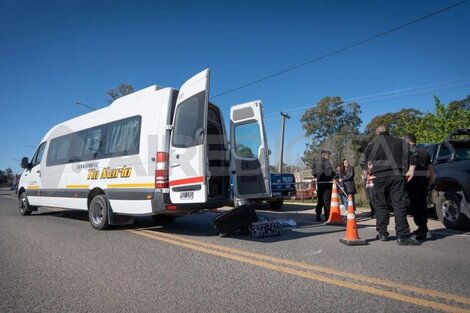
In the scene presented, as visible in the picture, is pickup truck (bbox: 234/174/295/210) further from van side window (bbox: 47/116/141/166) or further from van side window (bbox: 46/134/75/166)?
van side window (bbox: 46/134/75/166)

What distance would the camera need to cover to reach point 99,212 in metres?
6.86

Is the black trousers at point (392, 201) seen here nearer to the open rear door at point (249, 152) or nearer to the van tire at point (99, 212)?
the open rear door at point (249, 152)

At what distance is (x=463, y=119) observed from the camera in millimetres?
27344

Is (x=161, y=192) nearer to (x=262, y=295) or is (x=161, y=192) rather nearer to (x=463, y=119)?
(x=262, y=295)

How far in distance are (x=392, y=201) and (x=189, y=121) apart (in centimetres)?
367

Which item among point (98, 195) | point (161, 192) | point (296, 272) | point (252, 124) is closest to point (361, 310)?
point (296, 272)

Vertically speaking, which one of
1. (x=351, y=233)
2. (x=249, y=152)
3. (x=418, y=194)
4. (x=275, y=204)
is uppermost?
(x=249, y=152)

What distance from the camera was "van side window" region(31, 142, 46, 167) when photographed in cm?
952

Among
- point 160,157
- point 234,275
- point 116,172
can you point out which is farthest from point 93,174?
point 234,275

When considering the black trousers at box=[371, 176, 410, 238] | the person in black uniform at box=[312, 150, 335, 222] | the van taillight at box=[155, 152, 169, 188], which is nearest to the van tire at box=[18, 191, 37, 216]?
the van taillight at box=[155, 152, 169, 188]

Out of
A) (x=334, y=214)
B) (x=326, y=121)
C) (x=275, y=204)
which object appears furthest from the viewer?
(x=326, y=121)

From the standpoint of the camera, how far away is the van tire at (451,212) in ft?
19.4

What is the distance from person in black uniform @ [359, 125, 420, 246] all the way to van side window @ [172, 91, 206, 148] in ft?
9.83

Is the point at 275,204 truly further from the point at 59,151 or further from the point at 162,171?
the point at 59,151
